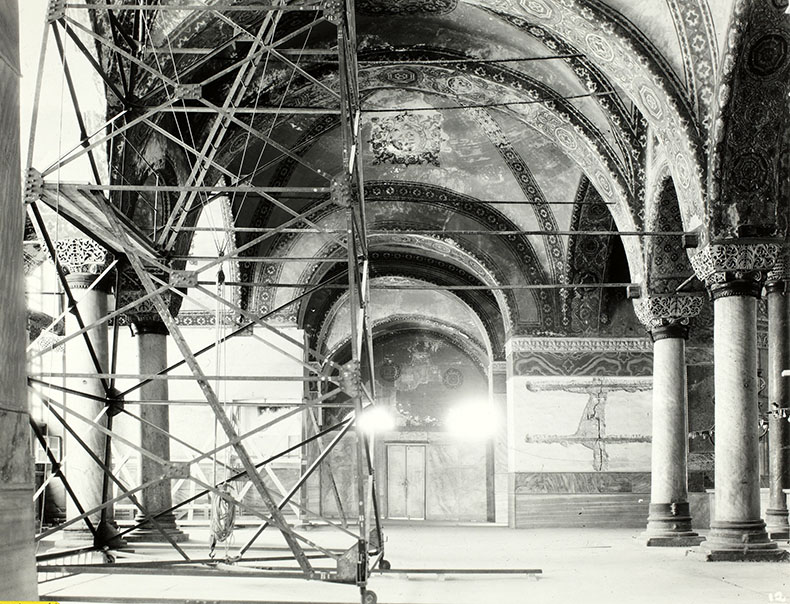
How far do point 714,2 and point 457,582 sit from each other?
216 inches

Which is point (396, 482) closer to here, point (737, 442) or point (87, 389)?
point (87, 389)

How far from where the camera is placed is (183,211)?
8.92m

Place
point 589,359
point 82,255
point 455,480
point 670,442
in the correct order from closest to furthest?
point 82,255 → point 670,442 → point 589,359 → point 455,480

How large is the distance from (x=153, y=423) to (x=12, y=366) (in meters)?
9.76

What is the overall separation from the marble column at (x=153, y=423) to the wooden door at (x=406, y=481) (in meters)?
11.8

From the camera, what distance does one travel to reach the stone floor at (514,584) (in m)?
6.67

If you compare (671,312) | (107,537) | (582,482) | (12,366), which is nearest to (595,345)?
(582,482)

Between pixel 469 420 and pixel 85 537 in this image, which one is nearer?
pixel 85 537

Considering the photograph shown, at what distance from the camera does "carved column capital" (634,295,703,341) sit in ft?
38.2

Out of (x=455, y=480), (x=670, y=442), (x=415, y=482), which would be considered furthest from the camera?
(x=415, y=482)

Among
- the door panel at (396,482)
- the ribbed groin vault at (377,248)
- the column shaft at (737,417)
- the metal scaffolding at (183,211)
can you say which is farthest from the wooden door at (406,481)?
the column shaft at (737,417)

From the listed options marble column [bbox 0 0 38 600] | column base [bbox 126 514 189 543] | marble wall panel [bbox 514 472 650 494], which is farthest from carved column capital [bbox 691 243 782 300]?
marble column [bbox 0 0 38 600]

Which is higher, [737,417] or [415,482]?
[737,417]

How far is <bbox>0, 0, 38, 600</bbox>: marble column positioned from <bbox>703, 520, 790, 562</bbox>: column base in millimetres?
8312
